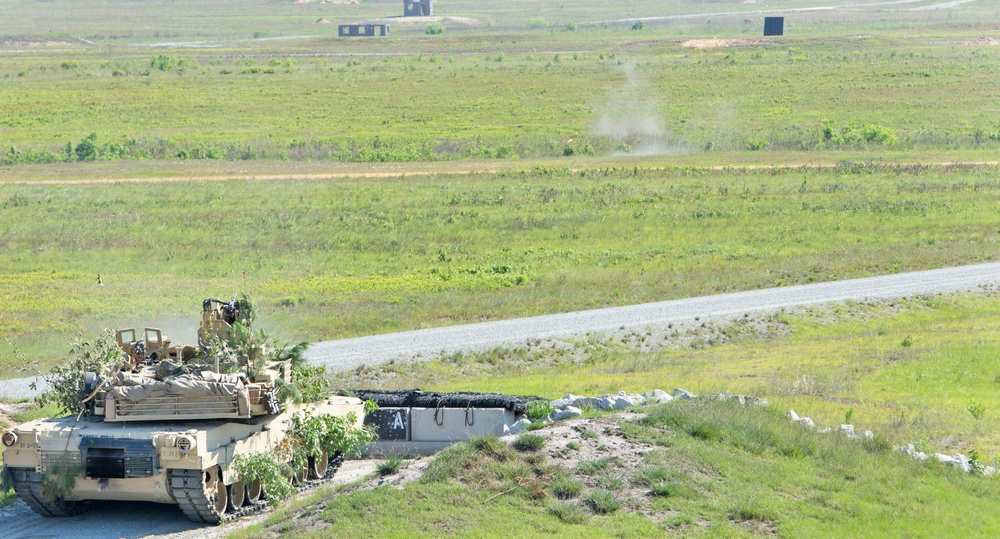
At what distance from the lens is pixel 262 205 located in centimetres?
5588

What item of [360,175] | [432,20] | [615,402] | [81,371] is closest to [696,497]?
[615,402]

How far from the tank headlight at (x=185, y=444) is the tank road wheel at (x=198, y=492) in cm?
39

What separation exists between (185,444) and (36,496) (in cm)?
292

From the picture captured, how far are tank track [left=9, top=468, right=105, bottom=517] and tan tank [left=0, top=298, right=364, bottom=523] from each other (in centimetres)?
2

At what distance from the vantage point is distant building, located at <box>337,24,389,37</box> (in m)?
160

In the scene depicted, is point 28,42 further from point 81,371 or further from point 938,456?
point 938,456

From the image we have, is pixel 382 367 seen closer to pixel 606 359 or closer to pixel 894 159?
pixel 606 359

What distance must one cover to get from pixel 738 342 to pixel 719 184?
28812mm

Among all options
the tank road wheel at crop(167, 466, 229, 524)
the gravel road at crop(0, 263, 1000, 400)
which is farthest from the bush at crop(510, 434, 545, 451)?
the gravel road at crop(0, 263, 1000, 400)

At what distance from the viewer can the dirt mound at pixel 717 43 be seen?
12925 centimetres

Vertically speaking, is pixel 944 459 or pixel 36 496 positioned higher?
pixel 36 496

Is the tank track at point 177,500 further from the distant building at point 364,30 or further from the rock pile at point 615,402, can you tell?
the distant building at point 364,30

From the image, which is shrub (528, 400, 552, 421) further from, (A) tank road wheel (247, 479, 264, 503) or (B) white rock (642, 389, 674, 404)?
(A) tank road wheel (247, 479, 264, 503)

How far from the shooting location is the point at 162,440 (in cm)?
1848
